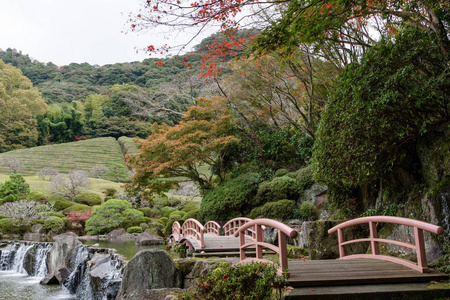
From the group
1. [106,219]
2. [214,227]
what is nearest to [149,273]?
[214,227]

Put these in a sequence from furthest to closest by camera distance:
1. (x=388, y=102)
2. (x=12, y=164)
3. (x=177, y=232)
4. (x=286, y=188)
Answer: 1. (x=12, y=164)
2. (x=177, y=232)
3. (x=286, y=188)
4. (x=388, y=102)

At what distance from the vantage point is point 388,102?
5.02 meters

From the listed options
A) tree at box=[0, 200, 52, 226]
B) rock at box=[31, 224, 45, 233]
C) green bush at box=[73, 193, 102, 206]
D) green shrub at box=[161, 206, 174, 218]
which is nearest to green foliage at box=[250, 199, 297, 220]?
green shrub at box=[161, 206, 174, 218]

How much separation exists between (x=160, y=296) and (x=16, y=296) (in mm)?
5867

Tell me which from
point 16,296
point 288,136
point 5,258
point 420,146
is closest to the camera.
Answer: point 420,146

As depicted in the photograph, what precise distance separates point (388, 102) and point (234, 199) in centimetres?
862

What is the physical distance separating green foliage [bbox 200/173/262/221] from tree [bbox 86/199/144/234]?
7.45 m

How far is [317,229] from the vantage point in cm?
664

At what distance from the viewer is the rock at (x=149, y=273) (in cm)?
676

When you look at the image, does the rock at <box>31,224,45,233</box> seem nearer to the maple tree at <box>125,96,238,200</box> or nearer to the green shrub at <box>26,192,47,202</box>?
the green shrub at <box>26,192,47,202</box>

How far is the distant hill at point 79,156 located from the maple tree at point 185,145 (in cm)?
2256

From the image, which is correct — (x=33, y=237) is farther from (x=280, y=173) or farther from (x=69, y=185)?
(x=280, y=173)

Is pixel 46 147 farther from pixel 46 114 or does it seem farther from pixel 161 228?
pixel 161 228

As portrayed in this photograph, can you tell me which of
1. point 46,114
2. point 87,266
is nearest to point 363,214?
point 87,266
